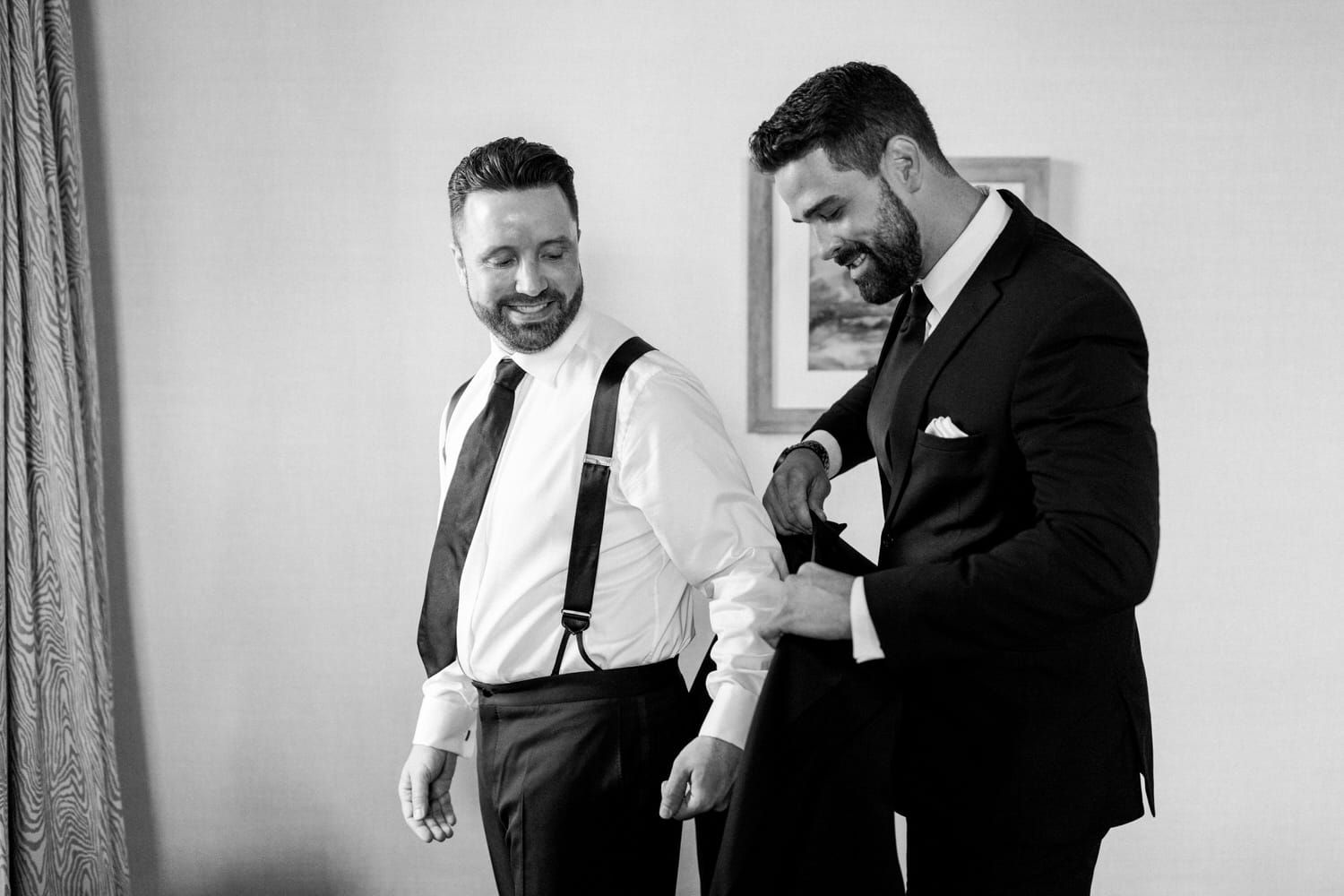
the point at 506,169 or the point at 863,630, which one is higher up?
the point at 506,169

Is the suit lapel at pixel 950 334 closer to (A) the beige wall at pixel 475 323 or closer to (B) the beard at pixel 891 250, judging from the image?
(B) the beard at pixel 891 250

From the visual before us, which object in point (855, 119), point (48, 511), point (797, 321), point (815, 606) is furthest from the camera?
point (797, 321)

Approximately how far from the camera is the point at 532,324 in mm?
1619

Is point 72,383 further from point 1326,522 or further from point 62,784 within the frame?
point 1326,522

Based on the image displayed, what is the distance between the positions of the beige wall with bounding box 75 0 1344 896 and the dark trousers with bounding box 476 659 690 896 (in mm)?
837

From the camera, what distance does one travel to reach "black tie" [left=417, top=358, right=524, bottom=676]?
5.41 ft

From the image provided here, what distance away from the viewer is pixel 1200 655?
2285 millimetres

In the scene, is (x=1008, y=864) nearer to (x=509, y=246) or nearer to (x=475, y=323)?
(x=509, y=246)

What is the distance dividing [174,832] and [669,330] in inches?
67.2

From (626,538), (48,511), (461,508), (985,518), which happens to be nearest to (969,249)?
(985,518)

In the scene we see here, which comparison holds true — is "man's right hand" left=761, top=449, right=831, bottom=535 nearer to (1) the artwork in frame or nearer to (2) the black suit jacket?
(2) the black suit jacket

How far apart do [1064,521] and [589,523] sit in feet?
2.36

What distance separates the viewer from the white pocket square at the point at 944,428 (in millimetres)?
1242

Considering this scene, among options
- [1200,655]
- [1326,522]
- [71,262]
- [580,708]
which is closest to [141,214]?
[71,262]
